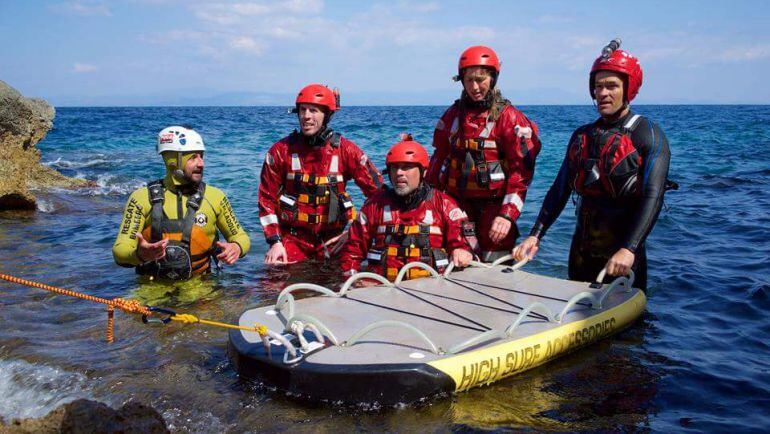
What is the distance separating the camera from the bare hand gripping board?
4.30m

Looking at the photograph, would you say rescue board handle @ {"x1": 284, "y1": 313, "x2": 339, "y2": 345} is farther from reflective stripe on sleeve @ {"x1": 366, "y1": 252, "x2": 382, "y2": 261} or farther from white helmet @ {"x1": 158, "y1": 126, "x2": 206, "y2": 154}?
white helmet @ {"x1": 158, "y1": 126, "x2": 206, "y2": 154}

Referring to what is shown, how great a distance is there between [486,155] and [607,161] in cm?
132

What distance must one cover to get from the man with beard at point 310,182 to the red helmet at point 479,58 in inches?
64.6

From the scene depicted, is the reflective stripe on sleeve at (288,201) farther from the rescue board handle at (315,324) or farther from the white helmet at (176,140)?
the rescue board handle at (315,324)

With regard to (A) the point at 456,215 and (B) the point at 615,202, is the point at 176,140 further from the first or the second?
(B) the point at 615,202

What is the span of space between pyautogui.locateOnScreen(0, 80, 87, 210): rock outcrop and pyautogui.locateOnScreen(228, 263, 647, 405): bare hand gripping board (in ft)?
29.9

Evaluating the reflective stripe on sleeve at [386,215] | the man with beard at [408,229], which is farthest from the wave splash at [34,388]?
the reflective stripe on sleeve at [386,215]

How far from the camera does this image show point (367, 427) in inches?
164

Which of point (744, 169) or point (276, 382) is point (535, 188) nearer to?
point (744, 169)

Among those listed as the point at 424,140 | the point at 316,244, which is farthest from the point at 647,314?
the point at 424,140

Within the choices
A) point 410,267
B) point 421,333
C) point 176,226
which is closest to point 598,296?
point 410,267

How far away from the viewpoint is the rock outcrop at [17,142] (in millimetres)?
12023

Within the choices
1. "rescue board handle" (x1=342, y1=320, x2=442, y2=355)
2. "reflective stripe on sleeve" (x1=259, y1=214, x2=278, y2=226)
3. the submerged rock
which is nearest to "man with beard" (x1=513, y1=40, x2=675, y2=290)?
"rescue board handle" (x1=342, y1=320, x2=442, y2=355)

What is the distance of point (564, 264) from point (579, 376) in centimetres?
465
